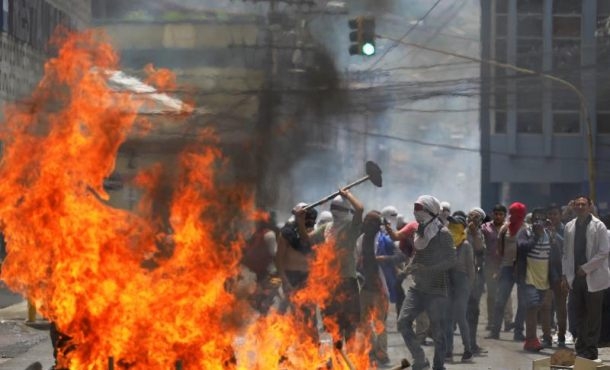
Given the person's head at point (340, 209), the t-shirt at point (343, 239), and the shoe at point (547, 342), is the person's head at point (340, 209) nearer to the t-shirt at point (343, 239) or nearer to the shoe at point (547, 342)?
the t-shirt at point (343, 239)

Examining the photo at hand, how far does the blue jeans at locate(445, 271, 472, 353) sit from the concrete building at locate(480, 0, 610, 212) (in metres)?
18.7

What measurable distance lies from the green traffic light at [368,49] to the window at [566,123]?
2672cm

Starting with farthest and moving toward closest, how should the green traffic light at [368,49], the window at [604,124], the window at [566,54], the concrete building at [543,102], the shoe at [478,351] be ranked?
the window at [604,124] → the window at [566,54] → the concrete building at [543,102] → the green traffic light at [368,49] → the shoe at [478,351]

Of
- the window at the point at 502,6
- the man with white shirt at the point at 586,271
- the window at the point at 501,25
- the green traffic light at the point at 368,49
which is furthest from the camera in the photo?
the window at the point at 502,6

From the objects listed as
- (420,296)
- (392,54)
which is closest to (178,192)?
(420,296)

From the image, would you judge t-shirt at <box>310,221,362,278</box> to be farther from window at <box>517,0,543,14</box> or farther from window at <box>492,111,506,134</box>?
window at <box>492,111,506,134</box>

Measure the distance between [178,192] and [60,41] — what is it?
151 centimetres

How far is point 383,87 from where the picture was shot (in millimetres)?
22094

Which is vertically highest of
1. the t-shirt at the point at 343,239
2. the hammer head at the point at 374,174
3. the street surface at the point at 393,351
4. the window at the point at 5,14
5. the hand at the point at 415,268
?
the window at the point at 5,14

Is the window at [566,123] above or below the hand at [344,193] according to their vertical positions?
above

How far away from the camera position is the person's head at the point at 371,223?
13070mm

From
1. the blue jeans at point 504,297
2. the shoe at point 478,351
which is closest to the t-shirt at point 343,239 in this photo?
the shoe at point 478,351

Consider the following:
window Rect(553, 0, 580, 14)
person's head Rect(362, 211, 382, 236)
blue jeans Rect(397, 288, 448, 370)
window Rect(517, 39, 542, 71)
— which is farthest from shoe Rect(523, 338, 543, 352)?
window Rect(553, 0, 580, 14)

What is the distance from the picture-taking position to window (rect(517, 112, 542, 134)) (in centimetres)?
4531
